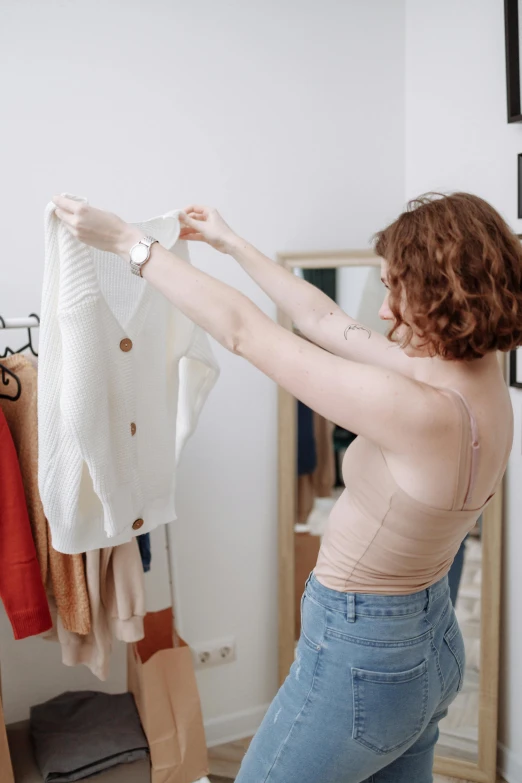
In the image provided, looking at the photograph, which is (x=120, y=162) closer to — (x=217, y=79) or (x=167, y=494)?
(x=217, y=79)

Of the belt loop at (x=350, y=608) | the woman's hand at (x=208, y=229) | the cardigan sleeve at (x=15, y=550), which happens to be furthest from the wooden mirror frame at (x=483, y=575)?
the belt loop at (x=350, y=608)

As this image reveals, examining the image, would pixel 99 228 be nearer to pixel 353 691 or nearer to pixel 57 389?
pixel 57 389

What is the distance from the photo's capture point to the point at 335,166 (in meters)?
2.27

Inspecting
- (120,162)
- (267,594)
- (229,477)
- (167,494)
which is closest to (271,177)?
(120,162)

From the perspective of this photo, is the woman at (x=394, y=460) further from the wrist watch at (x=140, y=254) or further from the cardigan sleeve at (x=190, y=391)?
the cardigan sleeve at (x=190, y=391)

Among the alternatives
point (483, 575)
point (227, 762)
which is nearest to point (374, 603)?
point (483, 575)

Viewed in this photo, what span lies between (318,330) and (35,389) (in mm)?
611

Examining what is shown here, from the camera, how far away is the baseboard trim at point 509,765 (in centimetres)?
208

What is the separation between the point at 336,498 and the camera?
2.26m

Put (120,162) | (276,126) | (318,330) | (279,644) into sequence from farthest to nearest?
(279,644) < (276,126) < (120,162) < (318,330)

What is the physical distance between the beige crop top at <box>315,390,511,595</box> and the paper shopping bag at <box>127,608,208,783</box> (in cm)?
77

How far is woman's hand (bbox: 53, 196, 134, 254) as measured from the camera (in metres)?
1.16

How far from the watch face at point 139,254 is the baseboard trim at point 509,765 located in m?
1.78

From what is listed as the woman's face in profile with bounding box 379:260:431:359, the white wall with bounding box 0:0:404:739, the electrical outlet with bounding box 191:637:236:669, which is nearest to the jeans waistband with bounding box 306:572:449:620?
the woman's face in profile with bounding box 379:260:431:359
